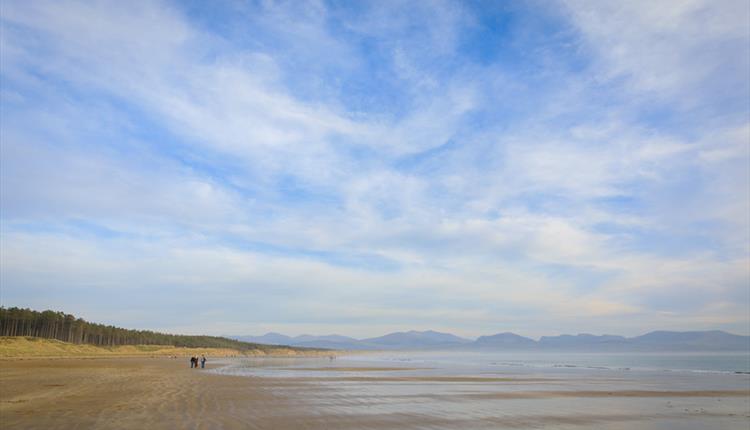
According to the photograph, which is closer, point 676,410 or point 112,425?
point 112,425

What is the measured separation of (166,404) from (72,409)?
327cm

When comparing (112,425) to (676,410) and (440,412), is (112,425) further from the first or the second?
(676,410)

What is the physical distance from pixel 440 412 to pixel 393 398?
5501 mm

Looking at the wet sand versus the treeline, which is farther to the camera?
the treeline

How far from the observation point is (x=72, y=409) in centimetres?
1700

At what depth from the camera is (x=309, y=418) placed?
16141 mm

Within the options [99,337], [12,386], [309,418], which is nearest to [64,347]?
[99,337]

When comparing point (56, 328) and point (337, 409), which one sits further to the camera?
point (56, 328)

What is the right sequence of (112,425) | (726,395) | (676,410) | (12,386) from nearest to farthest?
(112,425)
(676,410)
(12,386)
(726,395)

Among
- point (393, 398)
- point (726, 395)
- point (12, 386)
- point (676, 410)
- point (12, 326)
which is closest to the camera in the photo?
point (676, 410)

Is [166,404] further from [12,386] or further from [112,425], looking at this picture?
[12,386]

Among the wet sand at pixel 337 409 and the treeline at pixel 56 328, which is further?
the treeline at pixel 56 328

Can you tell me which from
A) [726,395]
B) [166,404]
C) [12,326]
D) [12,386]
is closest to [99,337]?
[12,326]

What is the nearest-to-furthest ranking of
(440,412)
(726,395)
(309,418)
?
(309,418), (440,412), (726,395)
